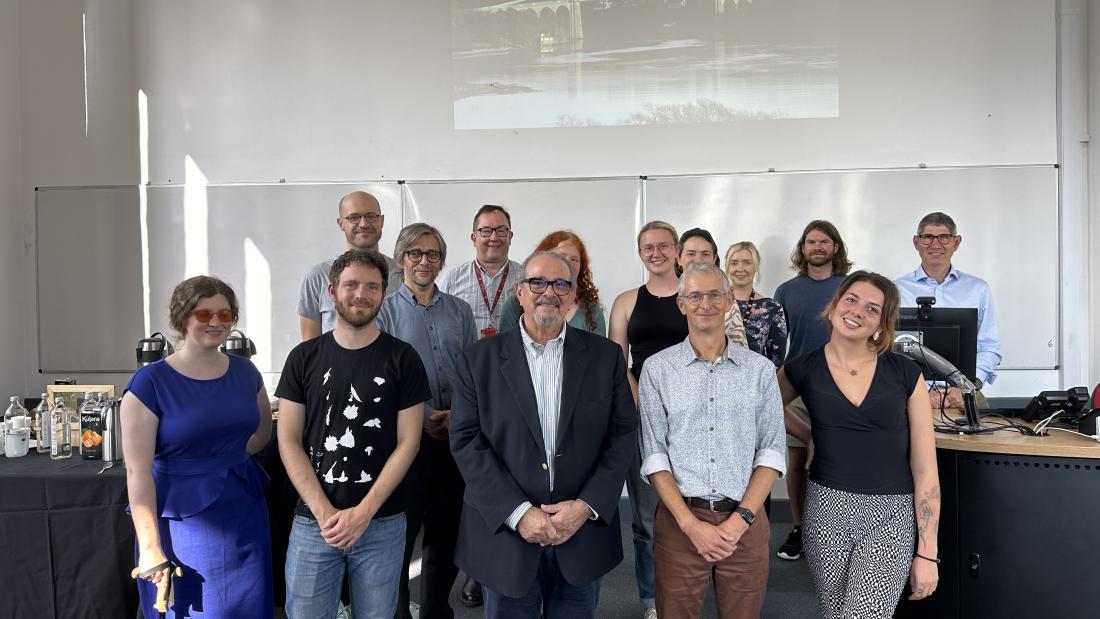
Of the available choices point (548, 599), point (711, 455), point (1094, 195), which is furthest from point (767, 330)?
point (1094, 195)

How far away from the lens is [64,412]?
9.41 feet

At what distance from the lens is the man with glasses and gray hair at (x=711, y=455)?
210 cm

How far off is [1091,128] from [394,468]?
16.3ft

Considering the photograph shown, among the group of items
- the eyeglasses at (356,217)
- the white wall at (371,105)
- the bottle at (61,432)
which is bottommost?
the bottle at (61,432)

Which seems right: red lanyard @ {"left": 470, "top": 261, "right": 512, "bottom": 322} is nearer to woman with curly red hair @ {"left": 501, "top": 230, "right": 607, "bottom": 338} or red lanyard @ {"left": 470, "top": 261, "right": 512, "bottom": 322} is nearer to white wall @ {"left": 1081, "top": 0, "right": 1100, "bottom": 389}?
woman with curly red hair @ {"left": 501, "top": 230, "right": 607, "bottom": 338}

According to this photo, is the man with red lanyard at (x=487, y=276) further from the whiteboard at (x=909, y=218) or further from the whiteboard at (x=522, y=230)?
the whiteboard at (x=909, y=218)

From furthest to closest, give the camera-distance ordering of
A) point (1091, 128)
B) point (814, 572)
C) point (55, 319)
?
point (55, 319)
point (1091, 128)
point (814, 572)

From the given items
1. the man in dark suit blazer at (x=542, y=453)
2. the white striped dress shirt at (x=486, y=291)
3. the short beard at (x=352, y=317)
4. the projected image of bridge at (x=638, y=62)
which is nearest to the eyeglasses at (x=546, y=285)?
the man in dark suit blazer at (x=542, y=453)

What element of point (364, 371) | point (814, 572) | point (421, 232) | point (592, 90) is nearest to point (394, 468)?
point (364, 371)

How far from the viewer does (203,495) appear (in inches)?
80.2

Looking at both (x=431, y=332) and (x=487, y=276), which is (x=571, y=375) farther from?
(x=487, y=276)

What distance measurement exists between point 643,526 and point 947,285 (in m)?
2.34

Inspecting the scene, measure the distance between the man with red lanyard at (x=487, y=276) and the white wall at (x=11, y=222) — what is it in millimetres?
3699

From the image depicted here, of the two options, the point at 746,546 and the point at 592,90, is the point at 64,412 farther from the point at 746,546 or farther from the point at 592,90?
the point at 592,90
